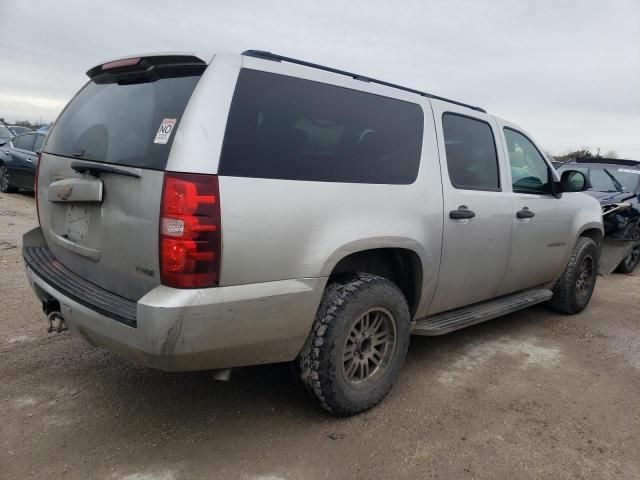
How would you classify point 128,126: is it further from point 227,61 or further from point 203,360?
point 203,360

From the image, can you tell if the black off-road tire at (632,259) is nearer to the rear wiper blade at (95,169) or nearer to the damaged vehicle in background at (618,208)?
the damaged vehicle in background at (618,208)

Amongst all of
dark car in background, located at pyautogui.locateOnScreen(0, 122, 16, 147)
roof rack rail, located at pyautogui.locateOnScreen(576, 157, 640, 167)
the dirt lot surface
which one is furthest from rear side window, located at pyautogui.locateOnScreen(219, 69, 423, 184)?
dark car in background, located at pyautogui.locateOnScreen(0, 122, 16, 147)

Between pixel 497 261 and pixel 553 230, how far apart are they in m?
1.01

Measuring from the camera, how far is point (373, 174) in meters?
2.98

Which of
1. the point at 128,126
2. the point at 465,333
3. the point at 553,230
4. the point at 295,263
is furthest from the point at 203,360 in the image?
the point at 553,230

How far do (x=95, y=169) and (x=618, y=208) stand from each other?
7040 millimetres

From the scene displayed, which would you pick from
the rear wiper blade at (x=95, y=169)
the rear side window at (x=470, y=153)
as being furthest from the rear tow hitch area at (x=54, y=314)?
the rear side window at (x=470, y=153)

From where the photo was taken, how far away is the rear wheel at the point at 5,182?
12044 mm

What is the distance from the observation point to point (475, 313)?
3863 mm

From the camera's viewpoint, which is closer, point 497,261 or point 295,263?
point 295,263

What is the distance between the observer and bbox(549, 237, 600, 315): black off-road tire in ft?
16.6

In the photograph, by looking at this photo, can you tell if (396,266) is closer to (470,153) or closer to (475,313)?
(475,313)

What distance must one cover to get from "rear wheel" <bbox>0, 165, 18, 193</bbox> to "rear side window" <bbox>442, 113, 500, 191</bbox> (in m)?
11.7

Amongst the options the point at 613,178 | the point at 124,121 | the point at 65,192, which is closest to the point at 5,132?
the point at 65,192
